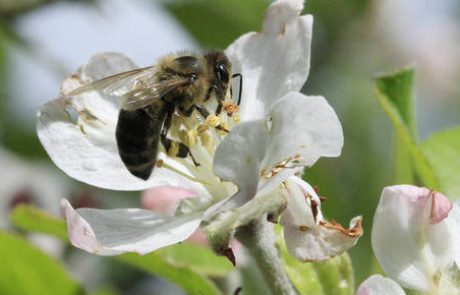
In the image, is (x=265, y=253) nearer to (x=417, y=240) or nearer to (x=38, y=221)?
(x=417, y=240)

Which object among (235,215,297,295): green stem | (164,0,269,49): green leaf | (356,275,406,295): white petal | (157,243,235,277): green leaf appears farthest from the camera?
(164,0,269,49): green leaf

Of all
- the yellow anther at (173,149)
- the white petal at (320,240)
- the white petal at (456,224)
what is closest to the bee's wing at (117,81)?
the yellow anther at (173,149)

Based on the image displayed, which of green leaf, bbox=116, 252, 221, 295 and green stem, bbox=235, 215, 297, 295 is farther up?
green stem, bbox=235, 215, 297, 295

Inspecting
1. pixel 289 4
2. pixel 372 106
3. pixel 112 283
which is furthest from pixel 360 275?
pixel 372 106

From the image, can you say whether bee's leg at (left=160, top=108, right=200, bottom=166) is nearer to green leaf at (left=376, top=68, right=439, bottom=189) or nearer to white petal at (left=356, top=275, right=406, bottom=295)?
green leaf at (left=376, top=68, right=439, bottom=189)

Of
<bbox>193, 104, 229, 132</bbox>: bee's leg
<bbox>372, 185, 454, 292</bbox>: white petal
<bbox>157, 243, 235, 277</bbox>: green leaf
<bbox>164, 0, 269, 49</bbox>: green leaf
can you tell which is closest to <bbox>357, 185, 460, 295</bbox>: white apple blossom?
<bbox>372, 185, 454, 292</bbox>: white petal

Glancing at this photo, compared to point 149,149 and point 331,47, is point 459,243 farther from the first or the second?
point 331,47
